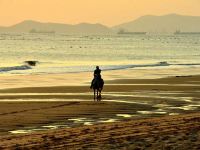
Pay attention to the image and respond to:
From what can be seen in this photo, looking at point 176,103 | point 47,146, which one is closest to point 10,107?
point 176,103

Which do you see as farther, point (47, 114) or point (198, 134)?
point (47, 114)

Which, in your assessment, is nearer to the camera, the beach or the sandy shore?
the sandy shore

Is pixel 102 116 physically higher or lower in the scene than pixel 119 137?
lower

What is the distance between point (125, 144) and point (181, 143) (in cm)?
133

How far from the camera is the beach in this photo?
1573 centimetres

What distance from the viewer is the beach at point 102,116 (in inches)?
619

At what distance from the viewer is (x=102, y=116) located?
23531 mm

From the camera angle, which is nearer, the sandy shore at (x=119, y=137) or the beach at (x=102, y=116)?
the sandy shore at (x=119, y=137)

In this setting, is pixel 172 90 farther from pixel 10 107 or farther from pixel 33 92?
pixel 10 107

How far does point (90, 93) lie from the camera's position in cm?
3466

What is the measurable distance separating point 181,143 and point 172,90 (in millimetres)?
22140

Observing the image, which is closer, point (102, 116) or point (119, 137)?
point (119, 137)

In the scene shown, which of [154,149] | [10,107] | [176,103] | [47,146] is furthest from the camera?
[176,103]

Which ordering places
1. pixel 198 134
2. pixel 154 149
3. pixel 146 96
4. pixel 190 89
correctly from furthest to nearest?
1. pixel 190 89
2. pixel 146 96
3. pixel 198 134
4. pixel 154 149
